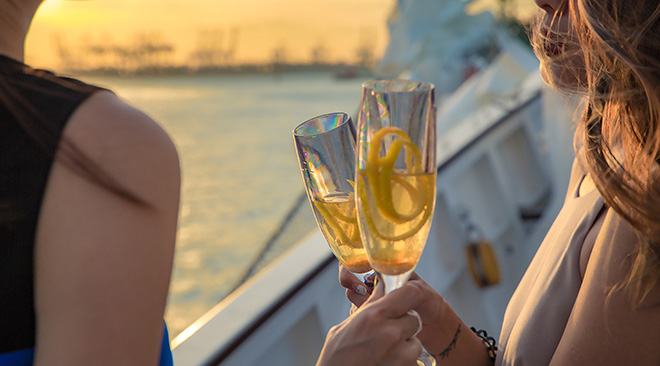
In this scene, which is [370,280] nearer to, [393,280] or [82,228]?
[393,280]

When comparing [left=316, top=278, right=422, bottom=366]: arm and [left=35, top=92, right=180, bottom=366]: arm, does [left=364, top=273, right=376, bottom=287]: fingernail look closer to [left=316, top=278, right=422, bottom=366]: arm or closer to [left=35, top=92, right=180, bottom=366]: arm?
[left=316, top=278, right=422, bottom=366]: arm

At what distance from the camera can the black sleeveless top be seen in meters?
0.64

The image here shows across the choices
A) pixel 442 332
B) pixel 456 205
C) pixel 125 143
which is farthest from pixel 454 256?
pixel 125 143

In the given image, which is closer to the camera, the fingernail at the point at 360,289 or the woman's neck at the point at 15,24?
the woman's neck at the point at 15,24

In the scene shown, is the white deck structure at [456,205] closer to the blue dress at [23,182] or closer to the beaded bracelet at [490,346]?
the beaded bracelet at [490,346]

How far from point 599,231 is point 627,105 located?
196 mm

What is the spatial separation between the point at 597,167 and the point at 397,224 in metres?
0.38

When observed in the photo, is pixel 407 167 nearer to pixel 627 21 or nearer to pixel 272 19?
pixel 627 21

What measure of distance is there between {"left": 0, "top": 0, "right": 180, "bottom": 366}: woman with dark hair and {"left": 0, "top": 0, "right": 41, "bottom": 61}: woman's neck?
0.07m

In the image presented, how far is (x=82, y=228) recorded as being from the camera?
621mm

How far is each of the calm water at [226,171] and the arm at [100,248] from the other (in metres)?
0.07

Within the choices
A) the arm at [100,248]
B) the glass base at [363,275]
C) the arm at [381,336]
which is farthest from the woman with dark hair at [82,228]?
the glass base at [363,275]

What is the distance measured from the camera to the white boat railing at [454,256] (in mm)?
1606

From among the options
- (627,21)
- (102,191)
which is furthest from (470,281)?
(102,191)
